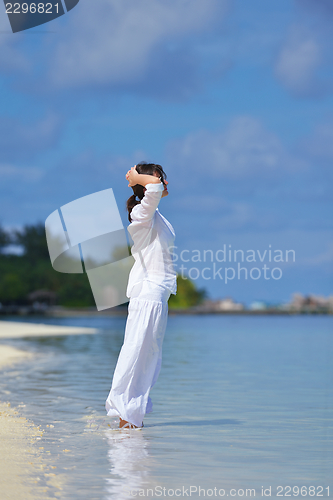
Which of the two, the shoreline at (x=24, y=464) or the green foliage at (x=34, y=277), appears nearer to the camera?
the shoreline at (x=24, y=464)

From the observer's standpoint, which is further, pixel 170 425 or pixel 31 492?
pixel 170 425

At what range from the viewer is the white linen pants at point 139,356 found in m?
5.67

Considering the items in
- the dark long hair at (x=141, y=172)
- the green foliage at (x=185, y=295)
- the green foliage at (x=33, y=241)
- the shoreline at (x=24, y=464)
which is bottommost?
the shoreline at (x=24, y=464)

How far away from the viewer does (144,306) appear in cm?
576

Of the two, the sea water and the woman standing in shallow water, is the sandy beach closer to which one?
the sea water

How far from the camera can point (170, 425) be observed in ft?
20.3

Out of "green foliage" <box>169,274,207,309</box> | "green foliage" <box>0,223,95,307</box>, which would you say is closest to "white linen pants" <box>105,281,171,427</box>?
"green foliage" <box>0,223,95,307</box>

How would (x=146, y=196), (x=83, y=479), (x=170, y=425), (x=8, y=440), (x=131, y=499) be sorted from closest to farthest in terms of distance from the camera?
(x=131, y=499) → (x=83, y=479) → (x=8, y=440) → (x=146, y=196) → (x=170, y=425)

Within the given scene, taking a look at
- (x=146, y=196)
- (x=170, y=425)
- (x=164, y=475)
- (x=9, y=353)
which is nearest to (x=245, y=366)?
→ (x=9, y=353)

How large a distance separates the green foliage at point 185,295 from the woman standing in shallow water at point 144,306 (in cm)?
12876

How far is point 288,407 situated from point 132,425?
2.37 m

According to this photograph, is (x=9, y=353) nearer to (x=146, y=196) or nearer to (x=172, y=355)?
(x=172, y=355)

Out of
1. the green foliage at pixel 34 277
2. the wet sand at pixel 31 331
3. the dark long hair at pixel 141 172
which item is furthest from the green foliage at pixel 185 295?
the dark long hair at pixel 141 172

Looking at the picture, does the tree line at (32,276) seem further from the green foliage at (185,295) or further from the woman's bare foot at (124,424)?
the woman's bare foot at (124,424)
